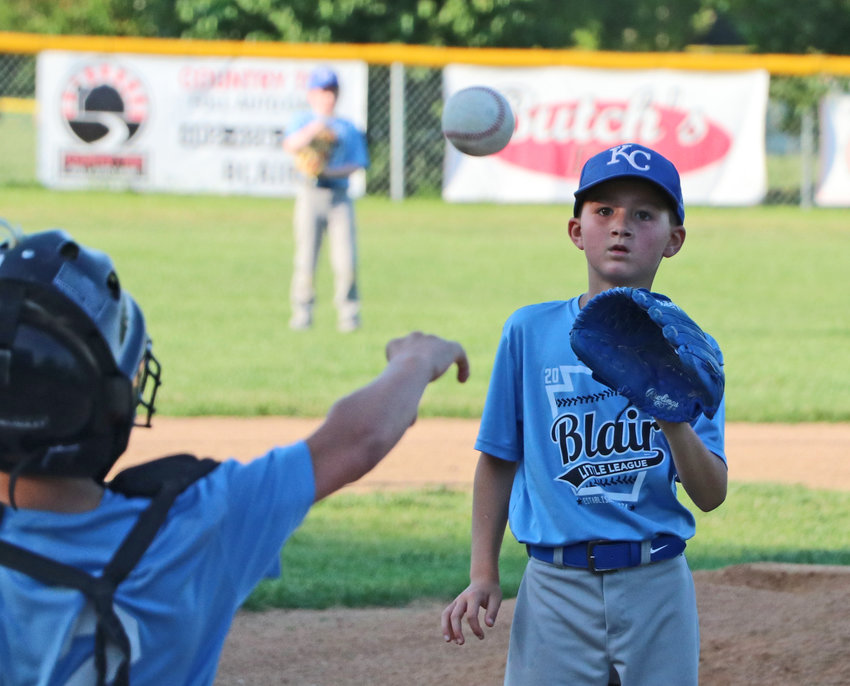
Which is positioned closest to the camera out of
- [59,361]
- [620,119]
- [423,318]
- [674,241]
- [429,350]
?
[59,361]

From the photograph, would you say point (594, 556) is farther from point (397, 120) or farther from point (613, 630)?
point (397, 120)

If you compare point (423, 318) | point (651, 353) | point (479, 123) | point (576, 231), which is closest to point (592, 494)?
point (651, 353)

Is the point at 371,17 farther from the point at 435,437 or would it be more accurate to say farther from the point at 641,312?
the point at 641,312

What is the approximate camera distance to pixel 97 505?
68.7 inches

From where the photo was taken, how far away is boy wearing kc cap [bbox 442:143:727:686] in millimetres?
2711

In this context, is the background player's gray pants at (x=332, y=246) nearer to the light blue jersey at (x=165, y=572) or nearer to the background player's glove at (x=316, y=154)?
the background player's glove at (x=316, y=154)

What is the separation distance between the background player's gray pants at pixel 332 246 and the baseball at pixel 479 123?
571cm

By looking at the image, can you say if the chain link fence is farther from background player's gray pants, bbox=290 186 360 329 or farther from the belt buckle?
the belt buckle

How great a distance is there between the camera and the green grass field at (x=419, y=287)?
30.3ft

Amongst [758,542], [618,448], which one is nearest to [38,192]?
[758,542]

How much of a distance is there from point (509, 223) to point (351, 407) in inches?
652

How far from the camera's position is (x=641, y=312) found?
2418mm

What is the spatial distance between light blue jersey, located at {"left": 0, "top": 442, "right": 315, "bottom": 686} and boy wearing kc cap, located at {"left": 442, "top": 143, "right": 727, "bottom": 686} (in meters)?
0.93

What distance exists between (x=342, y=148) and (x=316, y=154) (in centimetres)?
28
